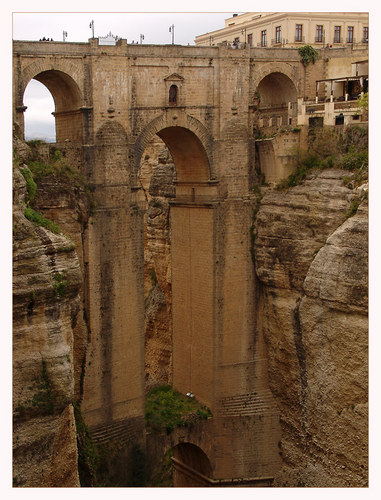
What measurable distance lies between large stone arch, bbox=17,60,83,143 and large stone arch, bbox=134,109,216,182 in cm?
209

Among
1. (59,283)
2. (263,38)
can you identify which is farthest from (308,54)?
(59,283)

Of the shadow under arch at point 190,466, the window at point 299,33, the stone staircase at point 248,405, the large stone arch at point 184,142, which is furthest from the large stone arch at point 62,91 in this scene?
the window at point 299,33

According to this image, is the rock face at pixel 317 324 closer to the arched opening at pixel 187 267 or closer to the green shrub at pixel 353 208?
the green shrub at pixel 353 208

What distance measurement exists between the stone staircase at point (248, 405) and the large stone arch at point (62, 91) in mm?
10374

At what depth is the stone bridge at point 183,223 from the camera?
23812 mm

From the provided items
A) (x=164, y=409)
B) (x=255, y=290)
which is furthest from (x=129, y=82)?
(x=164, y=409)

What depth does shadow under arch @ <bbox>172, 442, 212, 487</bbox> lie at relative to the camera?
27281mm

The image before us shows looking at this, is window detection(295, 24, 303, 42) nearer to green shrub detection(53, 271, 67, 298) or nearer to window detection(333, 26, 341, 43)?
window detection(333, 26, 341, 43)

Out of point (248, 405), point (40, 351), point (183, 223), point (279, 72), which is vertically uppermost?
point (279, 72)

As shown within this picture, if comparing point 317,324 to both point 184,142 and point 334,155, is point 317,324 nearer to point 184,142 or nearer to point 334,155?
point 334,155

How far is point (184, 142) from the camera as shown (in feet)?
87.9

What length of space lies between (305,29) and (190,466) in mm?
21276

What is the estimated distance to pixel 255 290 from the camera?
91.1ft

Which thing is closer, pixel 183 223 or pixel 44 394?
pixel 44 394
